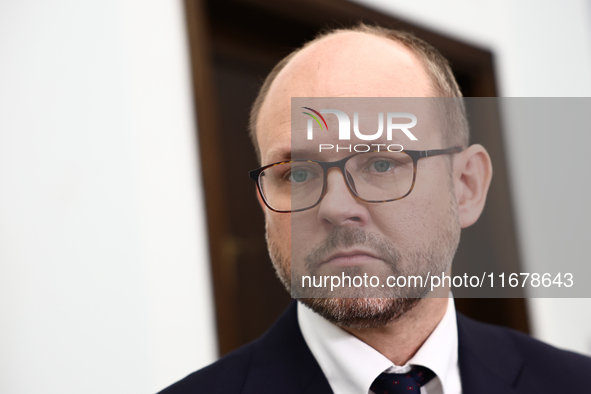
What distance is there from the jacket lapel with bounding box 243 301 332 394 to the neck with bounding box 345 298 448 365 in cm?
9

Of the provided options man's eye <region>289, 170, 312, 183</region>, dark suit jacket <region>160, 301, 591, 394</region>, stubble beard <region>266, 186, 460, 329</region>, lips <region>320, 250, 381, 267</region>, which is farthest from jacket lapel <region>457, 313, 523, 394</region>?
man's eye <region>289, 170, 312, 183</region>

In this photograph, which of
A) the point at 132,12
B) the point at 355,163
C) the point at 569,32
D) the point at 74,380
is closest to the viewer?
the point at 355,163

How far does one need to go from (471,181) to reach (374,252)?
0.26 m

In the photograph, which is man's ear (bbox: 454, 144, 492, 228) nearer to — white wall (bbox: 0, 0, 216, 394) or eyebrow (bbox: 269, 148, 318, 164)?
eyebrow (bbox: 269, 148, 318, 164)

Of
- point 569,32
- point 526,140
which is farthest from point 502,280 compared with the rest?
point 569,32

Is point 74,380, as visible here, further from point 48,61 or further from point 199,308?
point 48,61

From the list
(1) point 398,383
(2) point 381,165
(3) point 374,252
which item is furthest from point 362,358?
(2) point 381,165

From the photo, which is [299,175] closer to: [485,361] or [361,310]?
[361,310]

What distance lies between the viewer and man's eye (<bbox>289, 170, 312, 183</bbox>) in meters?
0.71

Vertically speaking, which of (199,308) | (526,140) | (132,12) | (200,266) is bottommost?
(199,308)

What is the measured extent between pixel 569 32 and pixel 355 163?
2033 mm

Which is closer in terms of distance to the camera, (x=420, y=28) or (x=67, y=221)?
(x=67, y=221)

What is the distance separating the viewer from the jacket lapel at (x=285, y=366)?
735mm

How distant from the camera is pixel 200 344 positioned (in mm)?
1410
